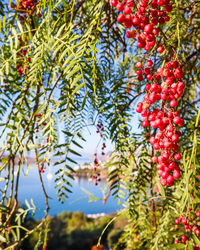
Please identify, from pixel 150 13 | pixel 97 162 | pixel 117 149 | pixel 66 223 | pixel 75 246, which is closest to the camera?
pixel 150 13

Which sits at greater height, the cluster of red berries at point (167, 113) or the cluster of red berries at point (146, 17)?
the cluster of red berries at point (146, 17)

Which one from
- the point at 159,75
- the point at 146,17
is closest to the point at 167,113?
the point at 159,75

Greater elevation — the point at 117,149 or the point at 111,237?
the point at 117,149

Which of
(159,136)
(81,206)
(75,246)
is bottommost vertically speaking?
(81,206)

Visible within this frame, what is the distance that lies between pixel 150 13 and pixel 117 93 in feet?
1.20

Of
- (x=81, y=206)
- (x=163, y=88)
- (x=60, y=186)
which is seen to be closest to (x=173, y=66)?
(x=163, y=88)

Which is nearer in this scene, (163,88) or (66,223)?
(163,88)

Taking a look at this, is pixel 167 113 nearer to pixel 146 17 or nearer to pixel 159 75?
pixel 159 75

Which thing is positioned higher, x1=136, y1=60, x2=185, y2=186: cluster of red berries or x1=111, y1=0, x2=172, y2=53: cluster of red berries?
x1=111, y1=0, x2=172, y2=53: cluster of red berries

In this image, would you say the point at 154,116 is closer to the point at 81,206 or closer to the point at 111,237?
the point at 111,237

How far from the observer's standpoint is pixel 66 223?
4.60 m

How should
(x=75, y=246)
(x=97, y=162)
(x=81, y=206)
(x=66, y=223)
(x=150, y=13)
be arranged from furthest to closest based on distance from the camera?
(x=81, y=206)
(x=66, y=223)
(x=75, y=246)
(x=97, y=162)
(x=150, y=13)

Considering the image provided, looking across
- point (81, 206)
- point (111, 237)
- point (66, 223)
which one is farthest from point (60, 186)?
point (81, 206)

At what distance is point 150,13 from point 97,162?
0.81 m
